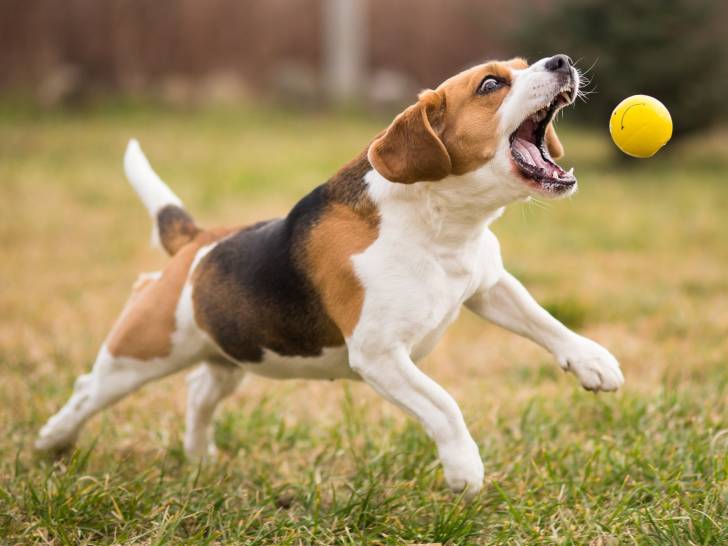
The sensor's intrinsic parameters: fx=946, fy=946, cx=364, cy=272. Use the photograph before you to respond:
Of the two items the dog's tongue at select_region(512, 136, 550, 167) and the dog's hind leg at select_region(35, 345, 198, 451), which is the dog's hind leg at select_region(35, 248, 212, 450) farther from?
the dog's tongue at select_region(512, 136, 550, 167)

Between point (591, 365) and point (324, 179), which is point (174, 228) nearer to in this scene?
point (591, 365)

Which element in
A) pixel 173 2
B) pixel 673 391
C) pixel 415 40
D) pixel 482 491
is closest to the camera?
pixel 482 491

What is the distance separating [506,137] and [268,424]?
191cm

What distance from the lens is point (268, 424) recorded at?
4328 mm

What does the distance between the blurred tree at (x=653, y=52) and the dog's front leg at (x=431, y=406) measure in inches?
350

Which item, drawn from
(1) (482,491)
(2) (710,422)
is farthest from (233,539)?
(2) (710,422)

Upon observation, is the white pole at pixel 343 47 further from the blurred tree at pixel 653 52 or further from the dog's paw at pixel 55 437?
the dog's paw at pixel 55 437

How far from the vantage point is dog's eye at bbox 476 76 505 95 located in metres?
3.11

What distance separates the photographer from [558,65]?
307cm

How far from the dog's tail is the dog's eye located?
1564mm

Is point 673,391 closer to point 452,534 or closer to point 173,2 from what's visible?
point 452,534

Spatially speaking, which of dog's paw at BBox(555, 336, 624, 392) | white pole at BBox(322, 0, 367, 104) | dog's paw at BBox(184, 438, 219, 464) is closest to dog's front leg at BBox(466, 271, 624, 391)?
dog's paw at BBox(555, 336, 624, 392)

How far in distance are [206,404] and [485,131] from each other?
179 cm

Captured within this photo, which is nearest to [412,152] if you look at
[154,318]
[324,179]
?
[154,318]
